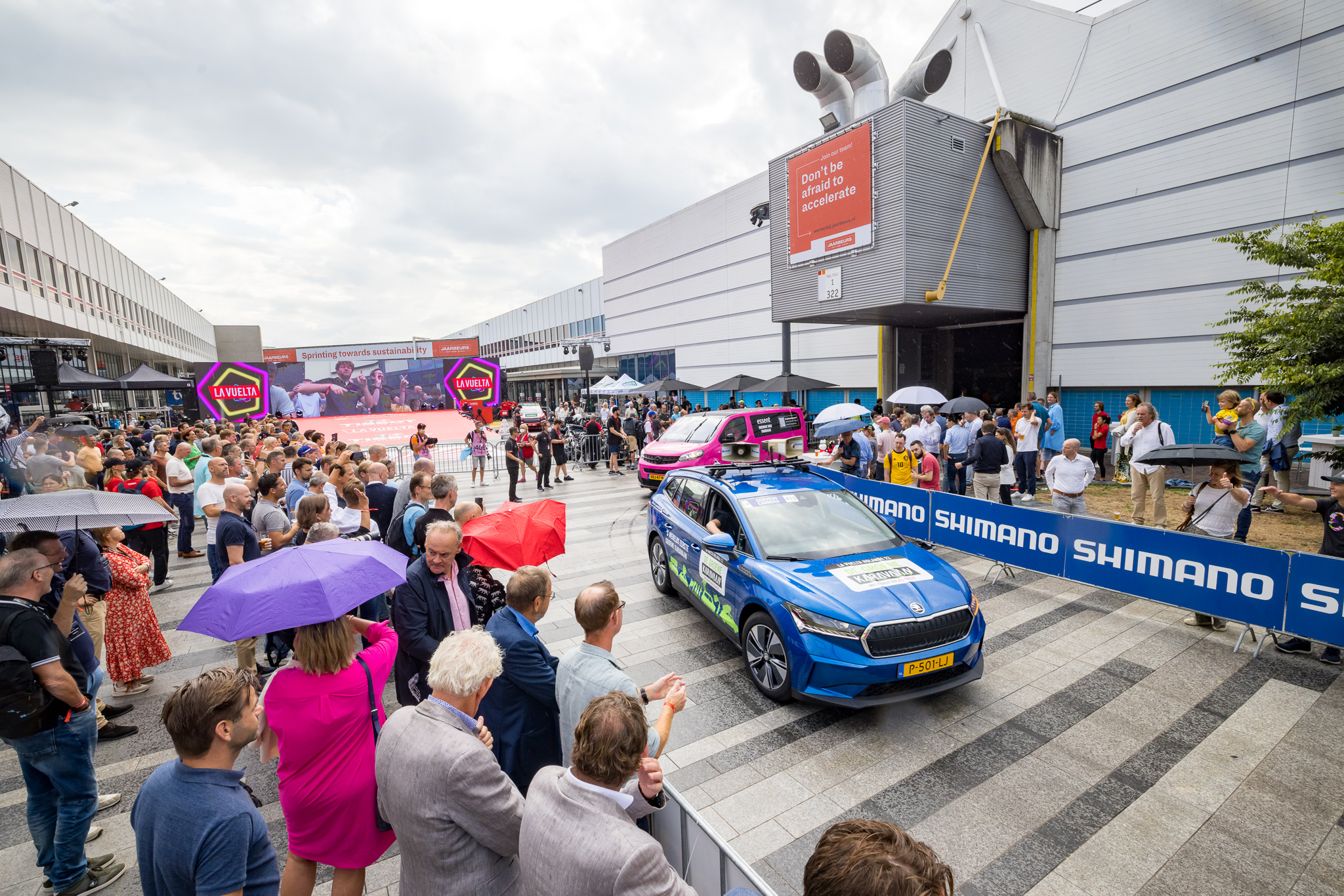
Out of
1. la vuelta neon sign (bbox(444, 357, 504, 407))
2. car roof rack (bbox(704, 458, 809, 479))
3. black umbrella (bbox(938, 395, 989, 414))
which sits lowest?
car roof rack (bbox(704, 458, 809, 479))

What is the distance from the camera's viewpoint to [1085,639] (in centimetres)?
579

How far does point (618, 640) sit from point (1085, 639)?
4.63 metres

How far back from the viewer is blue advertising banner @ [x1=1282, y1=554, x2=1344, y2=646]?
4762 mm

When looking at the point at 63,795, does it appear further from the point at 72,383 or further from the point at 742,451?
the point at 72,383

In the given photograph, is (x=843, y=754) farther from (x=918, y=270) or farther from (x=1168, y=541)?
(x=918, y=270)

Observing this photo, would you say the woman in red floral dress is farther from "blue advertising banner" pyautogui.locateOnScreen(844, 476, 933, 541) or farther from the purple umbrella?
"blue advertising banner" pyautogui.locateOnScreen(844, 476, 933, 541)

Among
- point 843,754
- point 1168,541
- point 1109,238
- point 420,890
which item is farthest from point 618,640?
point 1109,238

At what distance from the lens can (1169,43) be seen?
45.1 feet

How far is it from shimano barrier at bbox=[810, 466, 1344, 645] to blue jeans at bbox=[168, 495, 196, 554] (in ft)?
31.6

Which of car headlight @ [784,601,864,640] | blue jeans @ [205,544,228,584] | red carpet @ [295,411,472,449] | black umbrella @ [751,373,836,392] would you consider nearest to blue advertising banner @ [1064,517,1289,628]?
car headlight @ [784,601,864,640]

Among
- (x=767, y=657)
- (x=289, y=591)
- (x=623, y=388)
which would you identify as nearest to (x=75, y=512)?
(x=289, y=591)

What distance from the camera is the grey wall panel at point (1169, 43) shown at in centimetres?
1229

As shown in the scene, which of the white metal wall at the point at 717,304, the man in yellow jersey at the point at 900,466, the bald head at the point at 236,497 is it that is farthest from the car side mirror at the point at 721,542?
the white metal wall at the point at 717,304

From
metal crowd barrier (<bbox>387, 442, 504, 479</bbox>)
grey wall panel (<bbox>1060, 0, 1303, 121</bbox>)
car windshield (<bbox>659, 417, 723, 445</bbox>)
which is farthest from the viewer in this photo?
metal crowd barrier (<bbox>387, 442, 504, 479</bbox>)
